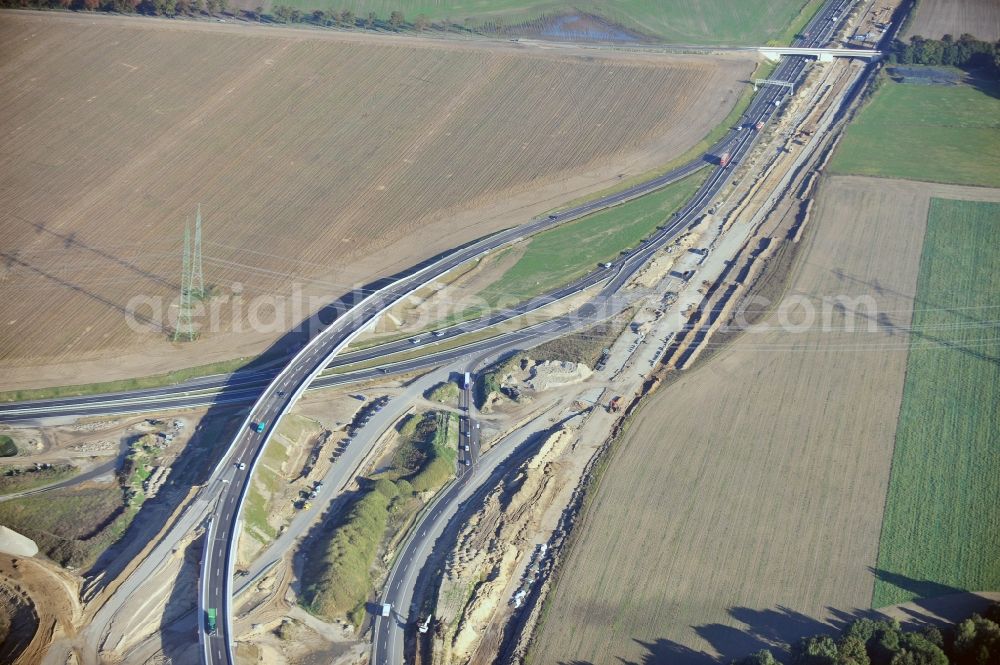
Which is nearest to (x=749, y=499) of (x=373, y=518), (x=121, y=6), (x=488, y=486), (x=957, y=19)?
(x=488, y=486)

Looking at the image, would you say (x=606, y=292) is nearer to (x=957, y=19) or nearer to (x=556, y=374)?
(x=556, y=374)

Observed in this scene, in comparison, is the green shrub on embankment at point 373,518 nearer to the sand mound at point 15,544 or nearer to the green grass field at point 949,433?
the sand mound at point 15,544

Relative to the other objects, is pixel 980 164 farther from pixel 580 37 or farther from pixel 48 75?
pixel 48 75

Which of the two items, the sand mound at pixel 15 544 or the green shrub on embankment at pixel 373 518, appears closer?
the green shrub on embankment at pixel 373 518

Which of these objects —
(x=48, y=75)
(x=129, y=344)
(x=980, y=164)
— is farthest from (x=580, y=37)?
(x=129, y=344)

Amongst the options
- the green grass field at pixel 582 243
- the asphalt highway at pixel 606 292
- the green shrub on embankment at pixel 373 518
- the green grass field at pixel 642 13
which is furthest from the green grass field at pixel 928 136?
the green shrub on embankment at pixel 373 518

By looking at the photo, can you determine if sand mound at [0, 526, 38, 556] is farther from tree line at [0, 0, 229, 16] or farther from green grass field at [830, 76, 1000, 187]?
tree line at [0, 0, 229, 16]

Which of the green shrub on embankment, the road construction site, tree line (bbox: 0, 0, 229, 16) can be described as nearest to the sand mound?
the road construction site
